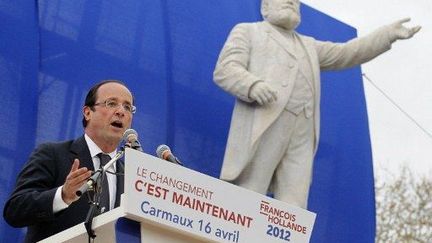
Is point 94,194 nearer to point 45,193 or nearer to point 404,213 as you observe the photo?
point 45,193

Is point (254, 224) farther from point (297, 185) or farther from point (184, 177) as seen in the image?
point (297, 185)

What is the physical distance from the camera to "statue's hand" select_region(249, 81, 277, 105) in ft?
23.1

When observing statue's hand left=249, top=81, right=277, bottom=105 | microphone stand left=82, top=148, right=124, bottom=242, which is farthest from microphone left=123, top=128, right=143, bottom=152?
statue's hand left=249, top=81, right=277, bottom=105

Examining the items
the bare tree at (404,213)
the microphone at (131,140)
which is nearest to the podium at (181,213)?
the microphone at (131,140)

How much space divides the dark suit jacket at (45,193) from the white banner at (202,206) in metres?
0.47

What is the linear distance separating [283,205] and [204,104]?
14.8 ft

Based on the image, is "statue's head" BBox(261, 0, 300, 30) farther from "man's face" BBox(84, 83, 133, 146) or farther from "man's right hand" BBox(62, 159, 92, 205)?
"man's right hand" BBox(62, 159, 92, 205)

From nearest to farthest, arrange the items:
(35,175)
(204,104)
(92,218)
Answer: (92,218)
(35,175)
(204,104)

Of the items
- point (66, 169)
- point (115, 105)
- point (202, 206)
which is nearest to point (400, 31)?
point (115, 105)

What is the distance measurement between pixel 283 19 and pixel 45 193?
421 centimetres

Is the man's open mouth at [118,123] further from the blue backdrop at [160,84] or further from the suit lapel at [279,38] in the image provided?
the suit lapel at [279,38]

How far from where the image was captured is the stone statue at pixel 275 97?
7.21 meters

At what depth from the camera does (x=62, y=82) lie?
725 centimetres

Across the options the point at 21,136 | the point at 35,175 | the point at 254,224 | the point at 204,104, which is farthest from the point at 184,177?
the point at 204,104
